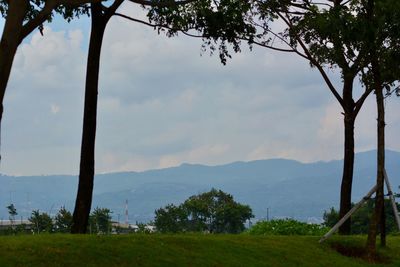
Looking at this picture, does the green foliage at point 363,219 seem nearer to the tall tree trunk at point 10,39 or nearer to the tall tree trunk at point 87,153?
the tall tree trunk at point 87,153

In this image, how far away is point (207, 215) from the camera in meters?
52.5

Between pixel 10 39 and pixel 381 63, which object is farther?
pixel 381 63

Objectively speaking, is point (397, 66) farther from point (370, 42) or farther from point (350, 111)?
point (350, 111)

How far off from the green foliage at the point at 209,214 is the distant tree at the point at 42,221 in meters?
14.6

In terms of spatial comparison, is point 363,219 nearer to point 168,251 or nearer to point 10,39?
point 168,251

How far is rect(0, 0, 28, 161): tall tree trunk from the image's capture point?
449 inches

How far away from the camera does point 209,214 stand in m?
52.5

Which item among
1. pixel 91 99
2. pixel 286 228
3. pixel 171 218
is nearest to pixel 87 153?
pixel 91 99

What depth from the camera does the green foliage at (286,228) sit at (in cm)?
2688

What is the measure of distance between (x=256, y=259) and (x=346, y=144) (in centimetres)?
880

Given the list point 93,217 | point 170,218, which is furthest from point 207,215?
point 93,217

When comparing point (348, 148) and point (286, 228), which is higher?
point (348, 148)

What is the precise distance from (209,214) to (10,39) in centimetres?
4194

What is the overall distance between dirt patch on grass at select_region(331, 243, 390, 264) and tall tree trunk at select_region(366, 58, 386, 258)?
0.16m
